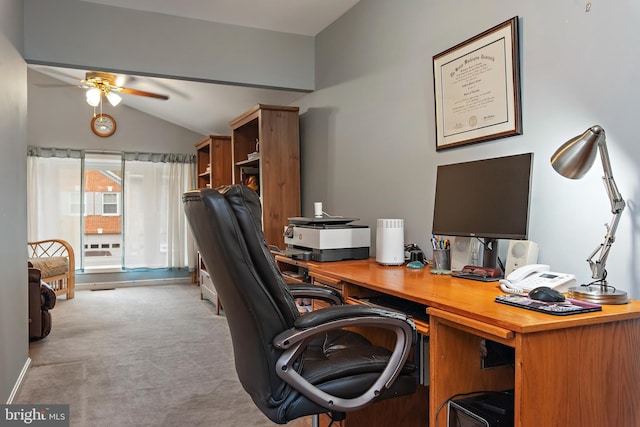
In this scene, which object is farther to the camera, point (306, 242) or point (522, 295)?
point (306, 242)

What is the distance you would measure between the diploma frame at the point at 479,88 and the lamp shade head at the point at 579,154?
1.66 feet

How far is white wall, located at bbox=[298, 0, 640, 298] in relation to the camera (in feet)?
4.97

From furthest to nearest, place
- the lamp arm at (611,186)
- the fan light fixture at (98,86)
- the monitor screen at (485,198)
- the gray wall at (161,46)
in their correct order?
the fan light fixture at (98,86) < the gray wall at (161,46) < the monitor screen at (485,198) < the lamp arm at (611,186)

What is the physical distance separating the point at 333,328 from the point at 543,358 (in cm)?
54

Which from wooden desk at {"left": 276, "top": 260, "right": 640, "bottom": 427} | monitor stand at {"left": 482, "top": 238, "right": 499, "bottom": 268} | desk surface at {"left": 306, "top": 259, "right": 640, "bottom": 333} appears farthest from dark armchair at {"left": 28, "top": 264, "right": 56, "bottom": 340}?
monitor stand at {"left": 482, "top": 238, "right": 499, "bottom": 268}

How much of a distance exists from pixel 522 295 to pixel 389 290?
1.41ft

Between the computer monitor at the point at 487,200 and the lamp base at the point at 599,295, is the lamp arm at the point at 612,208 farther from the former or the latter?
the computer monitor at the point at 487,200

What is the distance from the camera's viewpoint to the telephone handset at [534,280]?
57.4 inches

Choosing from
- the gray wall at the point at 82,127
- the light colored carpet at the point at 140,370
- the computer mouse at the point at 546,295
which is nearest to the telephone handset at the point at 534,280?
the computer mouse at the point at 546,295

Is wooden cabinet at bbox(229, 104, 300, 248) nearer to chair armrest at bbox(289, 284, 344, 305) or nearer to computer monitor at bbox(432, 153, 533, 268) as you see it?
chair armrest at bbox(289, 284, 344, 305)

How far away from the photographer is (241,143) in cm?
465

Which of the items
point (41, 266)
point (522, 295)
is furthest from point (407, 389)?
point (41, 266)

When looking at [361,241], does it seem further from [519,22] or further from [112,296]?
[112,296]

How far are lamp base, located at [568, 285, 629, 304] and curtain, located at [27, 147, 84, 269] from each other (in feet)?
22.0
